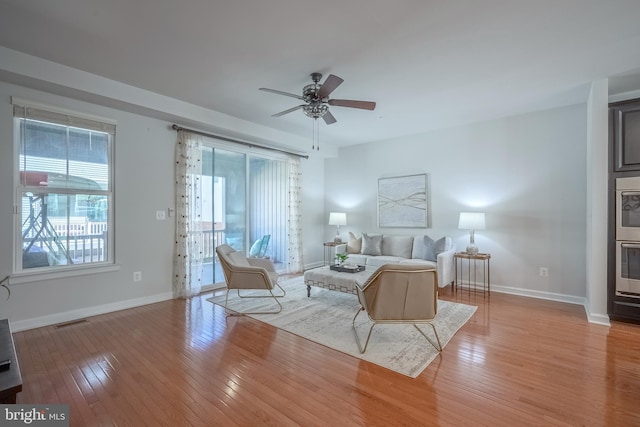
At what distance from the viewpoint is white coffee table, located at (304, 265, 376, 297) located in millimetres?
3732

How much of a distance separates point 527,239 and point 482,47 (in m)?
3.15

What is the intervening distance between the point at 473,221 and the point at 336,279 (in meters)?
2.43

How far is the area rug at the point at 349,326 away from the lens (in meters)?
2.56

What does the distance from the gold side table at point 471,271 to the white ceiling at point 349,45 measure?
2465 mm

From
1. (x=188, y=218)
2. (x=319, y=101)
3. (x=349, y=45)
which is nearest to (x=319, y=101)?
(x=319, y=101)

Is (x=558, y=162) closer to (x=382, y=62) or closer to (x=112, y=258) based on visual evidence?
(x=382, y=62)

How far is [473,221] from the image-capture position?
14.9 feet

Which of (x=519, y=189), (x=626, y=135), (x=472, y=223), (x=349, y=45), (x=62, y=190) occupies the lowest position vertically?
(x=472, y=223)

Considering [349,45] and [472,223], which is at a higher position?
[349,45]

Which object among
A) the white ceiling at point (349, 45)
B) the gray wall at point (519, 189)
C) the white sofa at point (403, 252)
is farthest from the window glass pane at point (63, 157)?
the gray wall at point (519, 189)

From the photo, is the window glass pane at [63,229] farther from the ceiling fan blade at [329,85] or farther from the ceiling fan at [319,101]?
the ceiling fan blade at [329,85]

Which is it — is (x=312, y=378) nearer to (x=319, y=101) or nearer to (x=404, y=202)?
(x=319, y=101)

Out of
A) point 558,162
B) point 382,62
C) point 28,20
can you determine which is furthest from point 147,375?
point 558,162

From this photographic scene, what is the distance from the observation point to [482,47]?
272 centimetres
